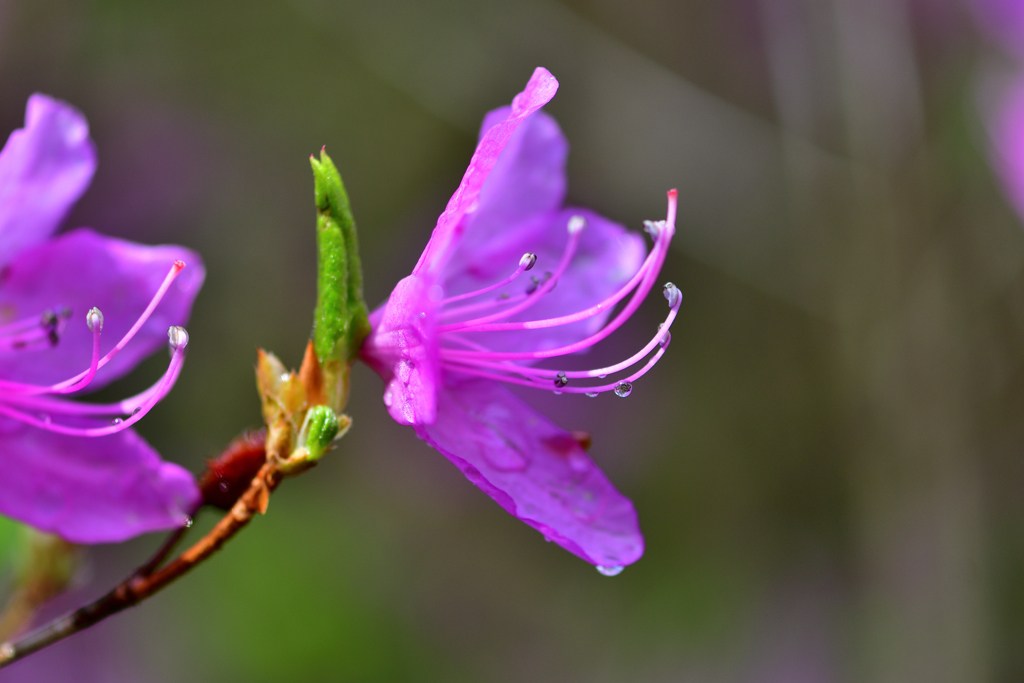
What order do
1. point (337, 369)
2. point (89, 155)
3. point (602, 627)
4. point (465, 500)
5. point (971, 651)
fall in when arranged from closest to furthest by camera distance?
1. point (337, 369)
2. point (89, 155)
3. point (971, 651)
4. point (602, 627)
5. point (465, 500)

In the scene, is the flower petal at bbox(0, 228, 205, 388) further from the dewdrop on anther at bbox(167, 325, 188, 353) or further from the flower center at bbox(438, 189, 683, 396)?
the flower center at bbox(438, 189, 683, 396)

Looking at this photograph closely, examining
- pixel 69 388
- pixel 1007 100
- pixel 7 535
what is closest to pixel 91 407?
pixel 69 388

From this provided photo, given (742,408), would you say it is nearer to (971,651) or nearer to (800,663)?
(800,663)

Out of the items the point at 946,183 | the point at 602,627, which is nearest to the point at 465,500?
the point at 602,627

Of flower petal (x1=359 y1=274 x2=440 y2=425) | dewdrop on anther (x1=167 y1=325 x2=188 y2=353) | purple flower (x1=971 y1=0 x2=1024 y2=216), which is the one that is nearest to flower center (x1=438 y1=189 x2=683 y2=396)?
flower petal (x1=359 y1=274 x2=440 y2=425)

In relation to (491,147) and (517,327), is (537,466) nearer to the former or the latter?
(517,327)

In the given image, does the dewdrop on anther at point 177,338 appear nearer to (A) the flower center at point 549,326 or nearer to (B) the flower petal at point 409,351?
(B) the flower petal at point 409,351

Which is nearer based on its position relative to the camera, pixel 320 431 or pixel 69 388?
pixel 320 431
